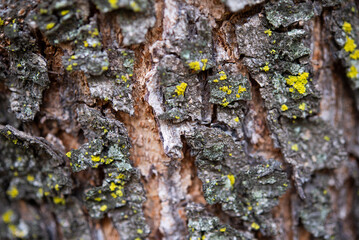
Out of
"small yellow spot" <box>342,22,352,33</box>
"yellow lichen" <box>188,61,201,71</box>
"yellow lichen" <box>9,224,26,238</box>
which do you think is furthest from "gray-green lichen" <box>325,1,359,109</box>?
"yellow lichen" <box>9,224,26,238</box>

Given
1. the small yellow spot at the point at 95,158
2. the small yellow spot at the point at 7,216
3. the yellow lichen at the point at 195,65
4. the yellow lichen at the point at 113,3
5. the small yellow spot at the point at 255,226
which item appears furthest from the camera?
the small yellow spot at the point at 7,216

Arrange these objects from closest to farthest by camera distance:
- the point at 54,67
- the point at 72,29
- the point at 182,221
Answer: the point at 72,29 → the point at 54,67 → the point at 182,221

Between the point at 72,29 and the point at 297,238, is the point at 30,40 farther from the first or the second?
the point at 297,238

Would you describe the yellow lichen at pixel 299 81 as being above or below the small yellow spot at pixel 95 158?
above

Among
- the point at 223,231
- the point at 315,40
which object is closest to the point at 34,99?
the point at 223,231

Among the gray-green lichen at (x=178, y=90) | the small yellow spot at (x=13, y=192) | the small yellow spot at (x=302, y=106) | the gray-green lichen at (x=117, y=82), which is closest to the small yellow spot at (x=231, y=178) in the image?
the gray-green lichen at (x=178, y=90)

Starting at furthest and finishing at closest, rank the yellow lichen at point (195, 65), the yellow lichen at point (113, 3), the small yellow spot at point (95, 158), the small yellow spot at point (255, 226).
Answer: the small yellow spot at point (255, 226), the small yellow spot at point (95, 158), the yellow lichen at point (195, 65), the yellow lichen at point (113, 3)

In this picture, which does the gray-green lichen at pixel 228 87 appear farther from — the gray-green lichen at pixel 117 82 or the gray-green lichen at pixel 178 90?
the gray-green lichen at pixel 117 82

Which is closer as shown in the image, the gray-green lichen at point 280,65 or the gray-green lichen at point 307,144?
the gray-green lichen at point 280,65
